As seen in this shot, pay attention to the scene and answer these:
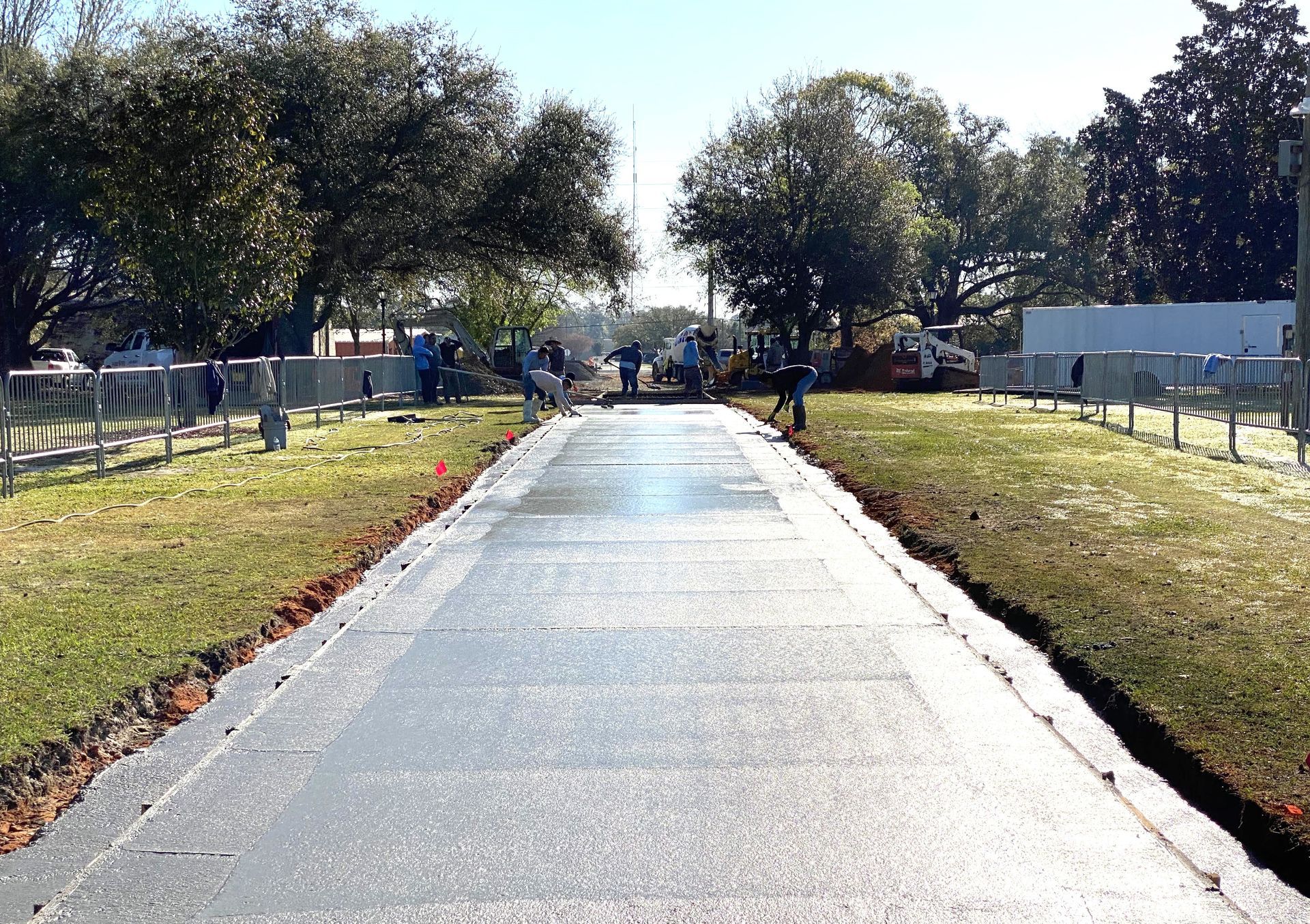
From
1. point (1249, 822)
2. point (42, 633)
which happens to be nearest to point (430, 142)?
point (42, 633)

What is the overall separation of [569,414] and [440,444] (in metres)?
9.05

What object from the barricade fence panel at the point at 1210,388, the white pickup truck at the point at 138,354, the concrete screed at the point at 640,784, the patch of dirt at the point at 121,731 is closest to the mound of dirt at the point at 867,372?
the barricade fence panel at the point at 1210,388

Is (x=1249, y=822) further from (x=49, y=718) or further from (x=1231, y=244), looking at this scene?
(x=1231, y=244)

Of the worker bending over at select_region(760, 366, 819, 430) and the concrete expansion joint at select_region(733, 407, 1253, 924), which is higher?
the worker bending over at select_region(760, 366, 819, 430)

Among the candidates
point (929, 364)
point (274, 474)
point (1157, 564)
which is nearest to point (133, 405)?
point (274, 474)

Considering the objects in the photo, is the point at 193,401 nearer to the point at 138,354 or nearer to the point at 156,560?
the point at 156,560

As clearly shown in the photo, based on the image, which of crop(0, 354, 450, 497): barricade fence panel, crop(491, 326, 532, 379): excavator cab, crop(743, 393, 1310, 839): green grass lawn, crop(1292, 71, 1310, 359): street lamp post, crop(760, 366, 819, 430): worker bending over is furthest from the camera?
crop(491, 326, 532, 379): excavator cab

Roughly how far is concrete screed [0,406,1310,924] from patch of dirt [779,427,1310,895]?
0.11m

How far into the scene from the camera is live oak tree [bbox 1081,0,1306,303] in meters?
50.0

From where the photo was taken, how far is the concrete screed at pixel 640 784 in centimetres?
438

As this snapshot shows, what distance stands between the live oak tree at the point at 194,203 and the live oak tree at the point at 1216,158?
1478 inches

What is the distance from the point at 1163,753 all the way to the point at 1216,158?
5025 cm

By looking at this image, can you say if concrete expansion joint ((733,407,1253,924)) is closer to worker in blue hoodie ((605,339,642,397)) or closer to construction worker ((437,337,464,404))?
construction worker ((437,337,464,404))

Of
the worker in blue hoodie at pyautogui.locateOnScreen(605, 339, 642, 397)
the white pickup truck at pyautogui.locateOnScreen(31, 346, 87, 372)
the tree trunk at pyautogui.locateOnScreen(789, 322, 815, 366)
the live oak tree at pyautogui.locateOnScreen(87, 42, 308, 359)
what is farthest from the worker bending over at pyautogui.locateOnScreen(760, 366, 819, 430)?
the white pickup truck at pyautogui.locateOnScreen(31, 346, 87, 372)
